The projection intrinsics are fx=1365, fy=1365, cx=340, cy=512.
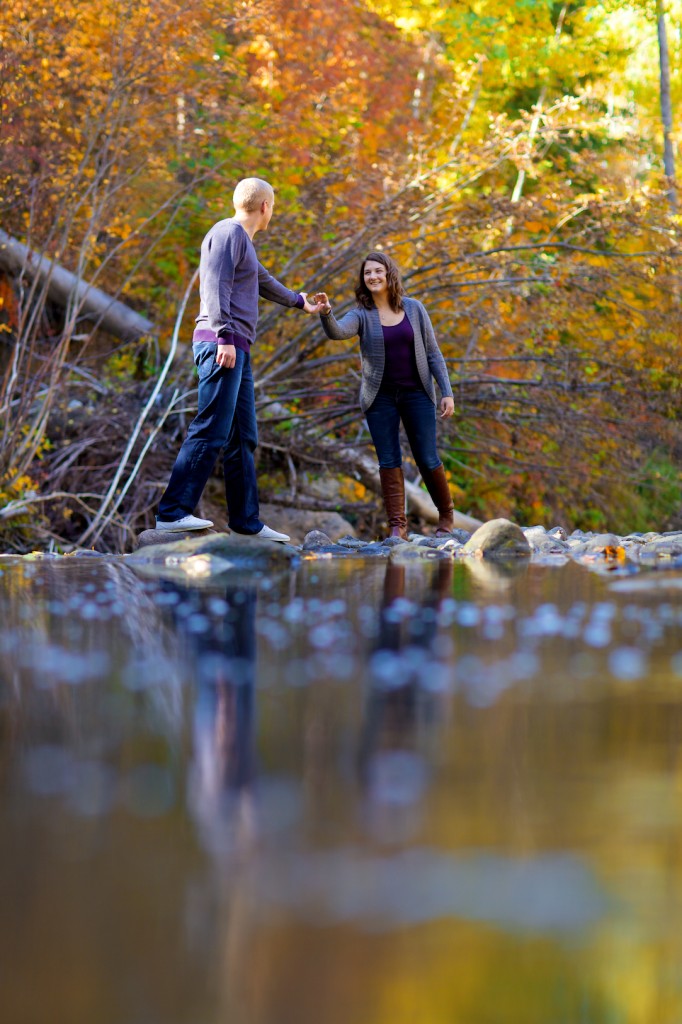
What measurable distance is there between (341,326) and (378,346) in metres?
0.31

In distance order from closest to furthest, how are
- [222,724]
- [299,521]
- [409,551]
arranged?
[222,724], [409,551], [299,521]

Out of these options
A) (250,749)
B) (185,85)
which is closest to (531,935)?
(250,749)

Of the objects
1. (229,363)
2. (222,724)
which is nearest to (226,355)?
(229,363)

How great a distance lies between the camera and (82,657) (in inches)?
141

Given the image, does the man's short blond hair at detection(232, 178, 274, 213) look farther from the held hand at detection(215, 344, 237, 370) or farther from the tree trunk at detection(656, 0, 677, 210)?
the tree trunk at detection(656, 0, 677, 210)

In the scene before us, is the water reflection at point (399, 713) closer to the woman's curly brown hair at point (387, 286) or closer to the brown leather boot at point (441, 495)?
the woman's curly brown hair at point (387, 286)

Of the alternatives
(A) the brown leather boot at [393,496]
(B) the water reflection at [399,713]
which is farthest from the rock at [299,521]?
(B) the water reflection at [399,713]

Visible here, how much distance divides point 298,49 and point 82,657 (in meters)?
11.9

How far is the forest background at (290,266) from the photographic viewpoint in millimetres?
10445

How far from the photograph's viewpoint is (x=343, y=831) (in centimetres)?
180

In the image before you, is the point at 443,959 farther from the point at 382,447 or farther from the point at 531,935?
the point at 382,447

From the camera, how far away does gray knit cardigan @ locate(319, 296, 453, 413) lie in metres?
8.92

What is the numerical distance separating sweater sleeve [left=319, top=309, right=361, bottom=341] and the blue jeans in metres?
0.79

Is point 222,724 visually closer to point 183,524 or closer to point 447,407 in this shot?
point 183,524
